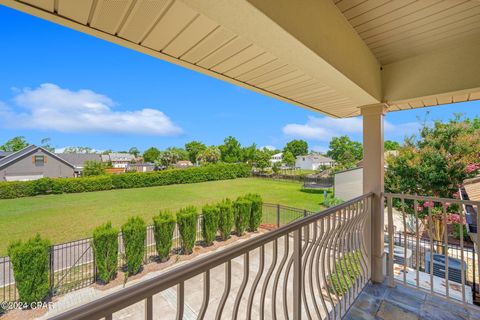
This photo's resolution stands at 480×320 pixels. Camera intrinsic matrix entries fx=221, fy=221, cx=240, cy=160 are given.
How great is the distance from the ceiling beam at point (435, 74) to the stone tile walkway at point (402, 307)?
66.6 inches

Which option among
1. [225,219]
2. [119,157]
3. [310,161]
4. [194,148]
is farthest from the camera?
[194,148]

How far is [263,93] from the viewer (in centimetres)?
212

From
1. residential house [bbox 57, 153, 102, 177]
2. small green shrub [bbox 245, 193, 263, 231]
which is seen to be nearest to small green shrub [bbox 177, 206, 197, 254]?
small green shrub [bbox 245, 193, 263, 231]

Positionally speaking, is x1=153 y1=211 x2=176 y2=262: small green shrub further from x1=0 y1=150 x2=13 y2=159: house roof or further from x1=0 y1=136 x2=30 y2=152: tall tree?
x1=0 y1=136 x2=30 y2=152: tall tree

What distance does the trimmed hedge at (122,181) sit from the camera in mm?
14242

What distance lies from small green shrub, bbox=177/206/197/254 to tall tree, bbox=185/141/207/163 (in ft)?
85.3

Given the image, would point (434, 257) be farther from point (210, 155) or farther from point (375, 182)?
point (210, 155)

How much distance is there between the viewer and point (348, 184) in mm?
11414

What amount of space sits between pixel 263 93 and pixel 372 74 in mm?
956

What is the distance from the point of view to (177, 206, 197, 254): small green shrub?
21.8 ft

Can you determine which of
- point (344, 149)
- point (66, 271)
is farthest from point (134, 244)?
point (344, 149)

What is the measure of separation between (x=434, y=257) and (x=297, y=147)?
33158 mm

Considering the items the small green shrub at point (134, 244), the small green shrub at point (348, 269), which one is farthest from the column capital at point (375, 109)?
the small green shrub at point (134, 244)

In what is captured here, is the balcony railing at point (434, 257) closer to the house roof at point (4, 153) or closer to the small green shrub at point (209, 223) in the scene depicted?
the small green shrub at point (209, 223)
